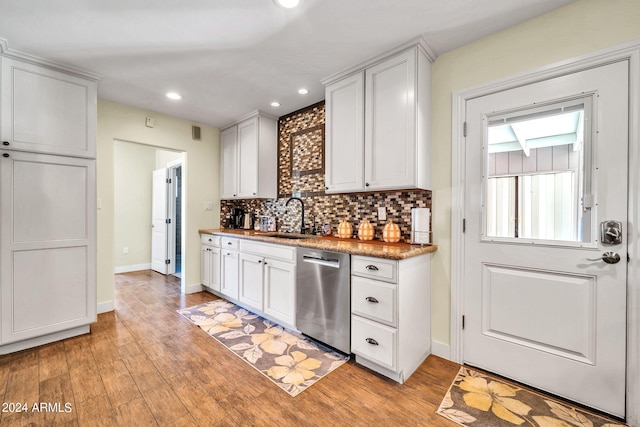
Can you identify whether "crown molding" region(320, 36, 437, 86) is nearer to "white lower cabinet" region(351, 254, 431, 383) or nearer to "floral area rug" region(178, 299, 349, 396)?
"white lower cabinet" region(351, 254, 431, 383)

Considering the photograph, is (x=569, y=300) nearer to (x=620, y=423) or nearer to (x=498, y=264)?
(x=498, y=264)

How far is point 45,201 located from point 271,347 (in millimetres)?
2306

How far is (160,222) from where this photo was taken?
505cm

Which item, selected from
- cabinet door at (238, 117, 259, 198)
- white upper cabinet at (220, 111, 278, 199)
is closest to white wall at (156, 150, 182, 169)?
white upper cabinet at (220, 111, 278, 199)

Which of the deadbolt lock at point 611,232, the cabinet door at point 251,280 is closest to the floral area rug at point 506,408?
the deadbolt lock at point 611,232

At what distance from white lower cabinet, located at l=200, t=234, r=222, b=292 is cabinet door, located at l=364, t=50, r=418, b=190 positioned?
230 centimetres

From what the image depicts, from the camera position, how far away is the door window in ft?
5.48

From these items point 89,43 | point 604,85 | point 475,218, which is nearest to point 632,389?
point 475,218

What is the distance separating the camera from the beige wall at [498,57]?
1.59m

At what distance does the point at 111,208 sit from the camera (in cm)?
324

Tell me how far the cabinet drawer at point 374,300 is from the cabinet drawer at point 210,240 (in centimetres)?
221

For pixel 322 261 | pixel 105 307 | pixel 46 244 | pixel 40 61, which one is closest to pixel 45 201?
pixel 46 244

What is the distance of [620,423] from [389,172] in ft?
6.52

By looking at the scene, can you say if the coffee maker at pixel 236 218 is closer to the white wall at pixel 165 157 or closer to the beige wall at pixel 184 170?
the beige wall at pixel 184 170
